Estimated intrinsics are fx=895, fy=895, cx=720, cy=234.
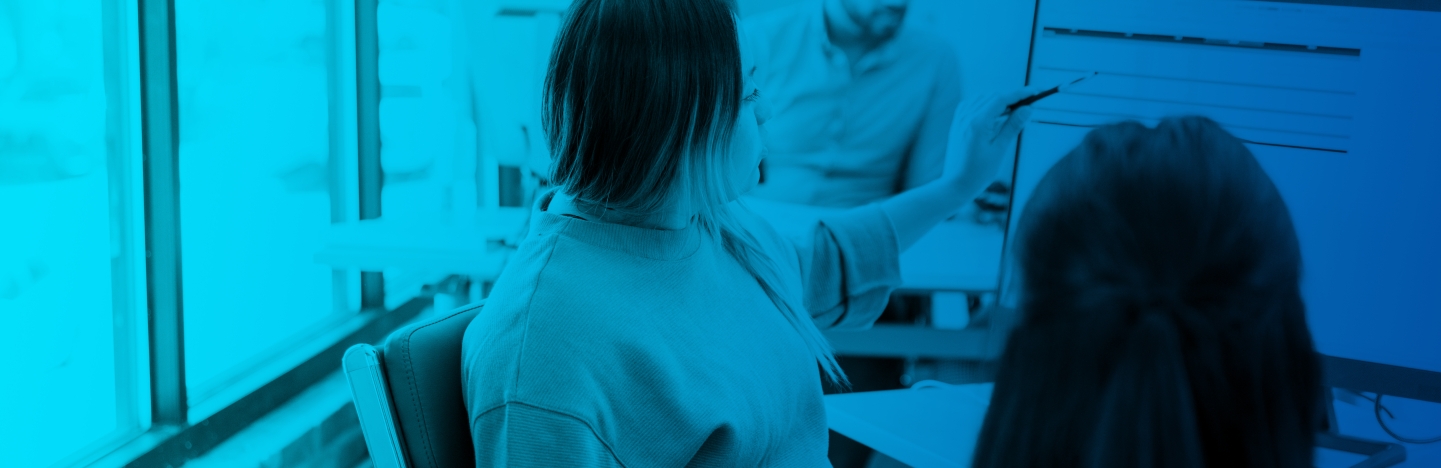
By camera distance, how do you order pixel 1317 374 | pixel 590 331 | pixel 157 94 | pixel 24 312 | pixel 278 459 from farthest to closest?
pixel 278 459 → pixel 157 94 → pixel 24 312 → pixel 590 331 → pixel 1317 374

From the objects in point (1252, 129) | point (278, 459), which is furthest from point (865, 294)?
point (278, 459)

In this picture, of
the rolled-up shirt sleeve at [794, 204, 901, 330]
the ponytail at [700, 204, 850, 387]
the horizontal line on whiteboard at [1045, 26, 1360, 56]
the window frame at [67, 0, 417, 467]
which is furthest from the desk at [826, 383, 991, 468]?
the window frame at [67, 0, 417, 467]

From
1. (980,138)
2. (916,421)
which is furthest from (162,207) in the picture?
(980,138)

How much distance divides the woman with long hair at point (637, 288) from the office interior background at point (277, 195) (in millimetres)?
736

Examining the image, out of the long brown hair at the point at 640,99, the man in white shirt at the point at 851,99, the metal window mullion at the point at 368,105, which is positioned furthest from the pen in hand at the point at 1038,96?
the metal window mullion at the point at 368,105

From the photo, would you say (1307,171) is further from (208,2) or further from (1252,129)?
(208,2)

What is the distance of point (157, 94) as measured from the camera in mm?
1262

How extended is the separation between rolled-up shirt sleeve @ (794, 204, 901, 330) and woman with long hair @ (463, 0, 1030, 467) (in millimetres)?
530

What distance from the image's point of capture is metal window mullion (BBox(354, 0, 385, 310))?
1784 millimetres

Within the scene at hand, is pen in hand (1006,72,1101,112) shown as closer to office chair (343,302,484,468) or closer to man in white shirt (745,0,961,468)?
man in white shirt (745,0,961,468)

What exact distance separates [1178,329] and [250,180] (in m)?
1.51

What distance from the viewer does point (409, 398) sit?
29.5 inches

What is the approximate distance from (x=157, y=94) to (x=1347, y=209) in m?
1.77

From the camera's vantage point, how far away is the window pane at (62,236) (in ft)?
3.53
